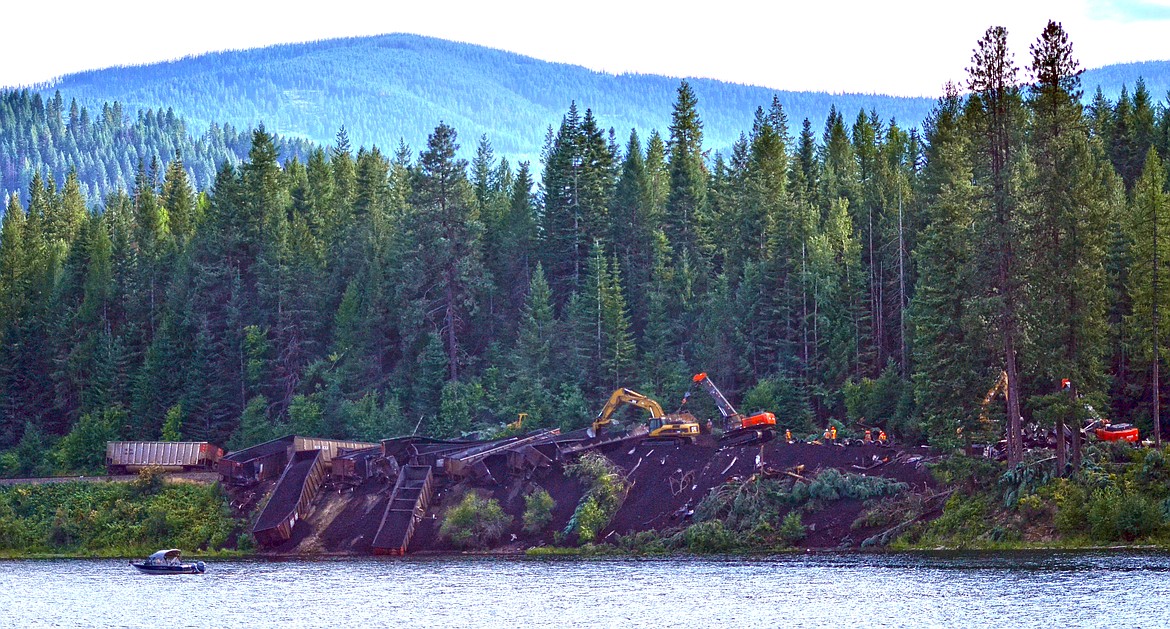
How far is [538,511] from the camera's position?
77375 millimetres

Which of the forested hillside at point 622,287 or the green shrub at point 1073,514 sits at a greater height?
the forested hillside at point 622,287

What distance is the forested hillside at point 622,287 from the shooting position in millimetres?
74000

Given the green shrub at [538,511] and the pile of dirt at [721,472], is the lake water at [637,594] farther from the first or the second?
the pile of dirt at [721,472]

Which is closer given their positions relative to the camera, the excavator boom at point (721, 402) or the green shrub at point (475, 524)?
the green shrub at point (475, 524)

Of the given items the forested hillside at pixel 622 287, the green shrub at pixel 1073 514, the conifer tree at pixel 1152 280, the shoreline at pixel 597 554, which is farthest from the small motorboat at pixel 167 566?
the conifer tree at pixel 1152 280

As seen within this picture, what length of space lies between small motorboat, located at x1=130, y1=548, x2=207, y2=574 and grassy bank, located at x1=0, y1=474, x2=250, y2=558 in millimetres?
7265

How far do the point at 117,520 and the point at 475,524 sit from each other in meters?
21.6

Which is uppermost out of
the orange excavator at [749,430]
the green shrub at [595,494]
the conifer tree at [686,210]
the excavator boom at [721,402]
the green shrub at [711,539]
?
the conifer tree at [686,210]

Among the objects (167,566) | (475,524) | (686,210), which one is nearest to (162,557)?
(167,566)

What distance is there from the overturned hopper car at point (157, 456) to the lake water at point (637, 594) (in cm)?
2201

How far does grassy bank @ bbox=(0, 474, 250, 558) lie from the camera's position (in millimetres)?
83250

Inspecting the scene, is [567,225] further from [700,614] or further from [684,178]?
[700,614]

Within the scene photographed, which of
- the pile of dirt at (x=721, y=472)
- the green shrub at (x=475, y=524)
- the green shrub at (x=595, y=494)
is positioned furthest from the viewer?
the green shrub at (x=475, y=524)

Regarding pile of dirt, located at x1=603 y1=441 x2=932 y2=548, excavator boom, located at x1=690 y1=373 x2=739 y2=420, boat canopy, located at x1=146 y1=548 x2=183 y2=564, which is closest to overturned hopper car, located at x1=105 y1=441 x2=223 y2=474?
Result: boat canopy, located at x1=146 y1=548 x2=183 y2=564
